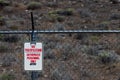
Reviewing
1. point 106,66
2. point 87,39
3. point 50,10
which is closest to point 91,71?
point 106,66

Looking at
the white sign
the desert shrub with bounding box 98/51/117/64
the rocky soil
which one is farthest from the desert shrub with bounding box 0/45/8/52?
the white sign

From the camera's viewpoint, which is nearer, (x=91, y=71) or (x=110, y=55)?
(x=91, y=71)

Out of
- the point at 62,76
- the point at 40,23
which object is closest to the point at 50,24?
the point at 40,23

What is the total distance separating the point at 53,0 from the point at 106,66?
14233 millimetres

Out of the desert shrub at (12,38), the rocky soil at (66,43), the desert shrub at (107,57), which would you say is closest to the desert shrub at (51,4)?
the rocky soil at (66,43)

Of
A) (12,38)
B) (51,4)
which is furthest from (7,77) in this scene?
(51,4)

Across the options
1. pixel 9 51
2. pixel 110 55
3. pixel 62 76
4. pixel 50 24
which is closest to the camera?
pixel 62 76

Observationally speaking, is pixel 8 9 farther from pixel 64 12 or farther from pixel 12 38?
pixel 12 38

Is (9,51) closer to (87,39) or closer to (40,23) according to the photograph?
(87,39)

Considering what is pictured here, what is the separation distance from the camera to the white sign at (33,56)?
5523 millimetres

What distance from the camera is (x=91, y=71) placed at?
31.1ft

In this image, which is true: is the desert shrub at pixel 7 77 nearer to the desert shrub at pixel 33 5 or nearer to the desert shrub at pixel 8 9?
the desert shrub at pixel 8 9

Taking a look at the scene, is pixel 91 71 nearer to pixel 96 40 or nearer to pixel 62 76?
pixel 62 76

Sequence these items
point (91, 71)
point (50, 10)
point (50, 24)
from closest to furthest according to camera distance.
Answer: point (91, 71) → point (50, 24) → point (50, 10)
